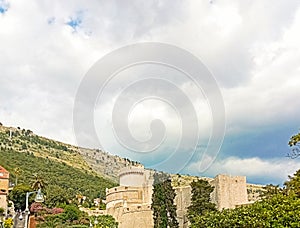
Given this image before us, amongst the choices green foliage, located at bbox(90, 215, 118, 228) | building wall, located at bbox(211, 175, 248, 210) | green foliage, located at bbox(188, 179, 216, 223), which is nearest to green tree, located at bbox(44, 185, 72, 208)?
green foliage, located at bbox(90, 215, 118, 228)

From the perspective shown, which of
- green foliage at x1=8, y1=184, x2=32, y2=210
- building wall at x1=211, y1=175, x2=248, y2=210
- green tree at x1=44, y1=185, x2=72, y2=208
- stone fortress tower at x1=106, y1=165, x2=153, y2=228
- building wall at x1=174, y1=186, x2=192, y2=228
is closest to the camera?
building wall at x1=211, y1=175, x2=248, y2=210

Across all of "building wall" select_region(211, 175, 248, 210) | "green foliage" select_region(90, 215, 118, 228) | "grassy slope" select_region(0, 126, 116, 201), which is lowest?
"green foliage" select_region(90, 215, 118, 228)

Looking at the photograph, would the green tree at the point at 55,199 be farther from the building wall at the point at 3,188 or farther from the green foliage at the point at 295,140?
the green foliage at the point at 295,140

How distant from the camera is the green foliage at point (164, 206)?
120ft

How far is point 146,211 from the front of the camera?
4081 centimetres

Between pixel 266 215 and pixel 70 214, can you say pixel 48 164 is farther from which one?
pixel 266 215

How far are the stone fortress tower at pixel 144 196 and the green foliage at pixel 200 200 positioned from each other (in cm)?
205

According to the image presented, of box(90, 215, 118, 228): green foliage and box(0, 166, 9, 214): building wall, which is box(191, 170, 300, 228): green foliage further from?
box(0, 166, 9, 214): building wall

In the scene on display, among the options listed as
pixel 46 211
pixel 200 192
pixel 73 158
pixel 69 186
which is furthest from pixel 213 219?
pixel 73 158

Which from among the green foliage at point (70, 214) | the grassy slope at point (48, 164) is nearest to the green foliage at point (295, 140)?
the green foliage at point (70, 214)

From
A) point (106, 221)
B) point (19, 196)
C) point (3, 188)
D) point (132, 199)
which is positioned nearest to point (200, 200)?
point (106, 221)

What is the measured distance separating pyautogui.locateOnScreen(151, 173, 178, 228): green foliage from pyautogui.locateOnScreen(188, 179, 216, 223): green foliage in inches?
145

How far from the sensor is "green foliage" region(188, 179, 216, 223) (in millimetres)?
32812

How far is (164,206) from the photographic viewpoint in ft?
122
